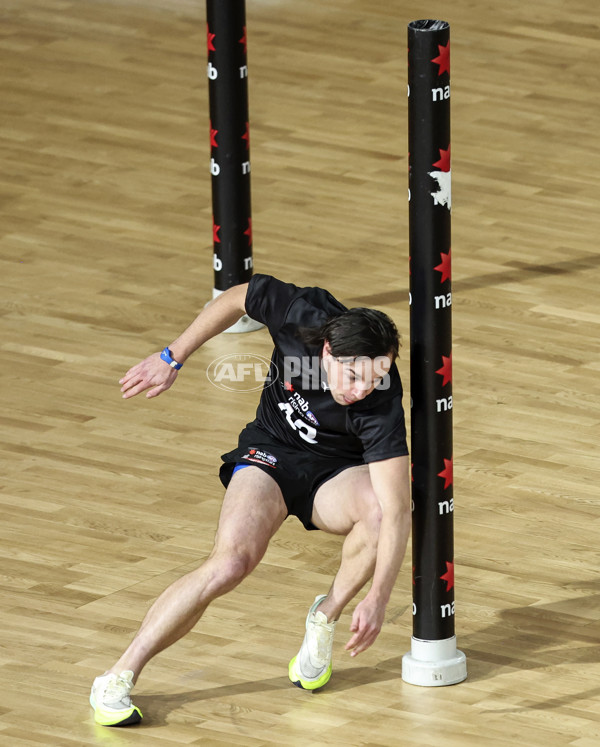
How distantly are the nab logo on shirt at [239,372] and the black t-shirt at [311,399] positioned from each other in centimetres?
219

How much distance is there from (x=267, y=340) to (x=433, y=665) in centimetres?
296

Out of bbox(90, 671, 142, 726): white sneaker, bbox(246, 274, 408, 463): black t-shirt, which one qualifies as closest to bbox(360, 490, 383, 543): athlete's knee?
bbox(246, 274, 408, 463): black t-shirt

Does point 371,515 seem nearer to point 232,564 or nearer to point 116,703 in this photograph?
point 232,564

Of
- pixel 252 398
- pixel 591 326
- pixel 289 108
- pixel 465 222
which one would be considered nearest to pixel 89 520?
pixel 252 398

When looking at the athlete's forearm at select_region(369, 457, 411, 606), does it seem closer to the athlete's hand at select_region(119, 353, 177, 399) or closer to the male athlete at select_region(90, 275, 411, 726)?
the male athlete at select_region(90, 275, 411, 726)

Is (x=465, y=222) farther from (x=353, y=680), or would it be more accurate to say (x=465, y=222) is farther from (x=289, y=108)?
(x=353, y=680)

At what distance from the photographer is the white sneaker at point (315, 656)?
5.53 meters

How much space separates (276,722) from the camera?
538 cm

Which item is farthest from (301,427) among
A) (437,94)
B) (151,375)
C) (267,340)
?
(267,340)

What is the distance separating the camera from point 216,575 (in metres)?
5.28

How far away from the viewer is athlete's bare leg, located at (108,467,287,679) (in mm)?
5297

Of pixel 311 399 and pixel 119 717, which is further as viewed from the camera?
pixel 311 399

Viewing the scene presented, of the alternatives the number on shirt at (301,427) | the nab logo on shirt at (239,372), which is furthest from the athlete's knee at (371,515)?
the nab logo on shirt at (239,372)

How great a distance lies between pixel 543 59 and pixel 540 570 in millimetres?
6106
